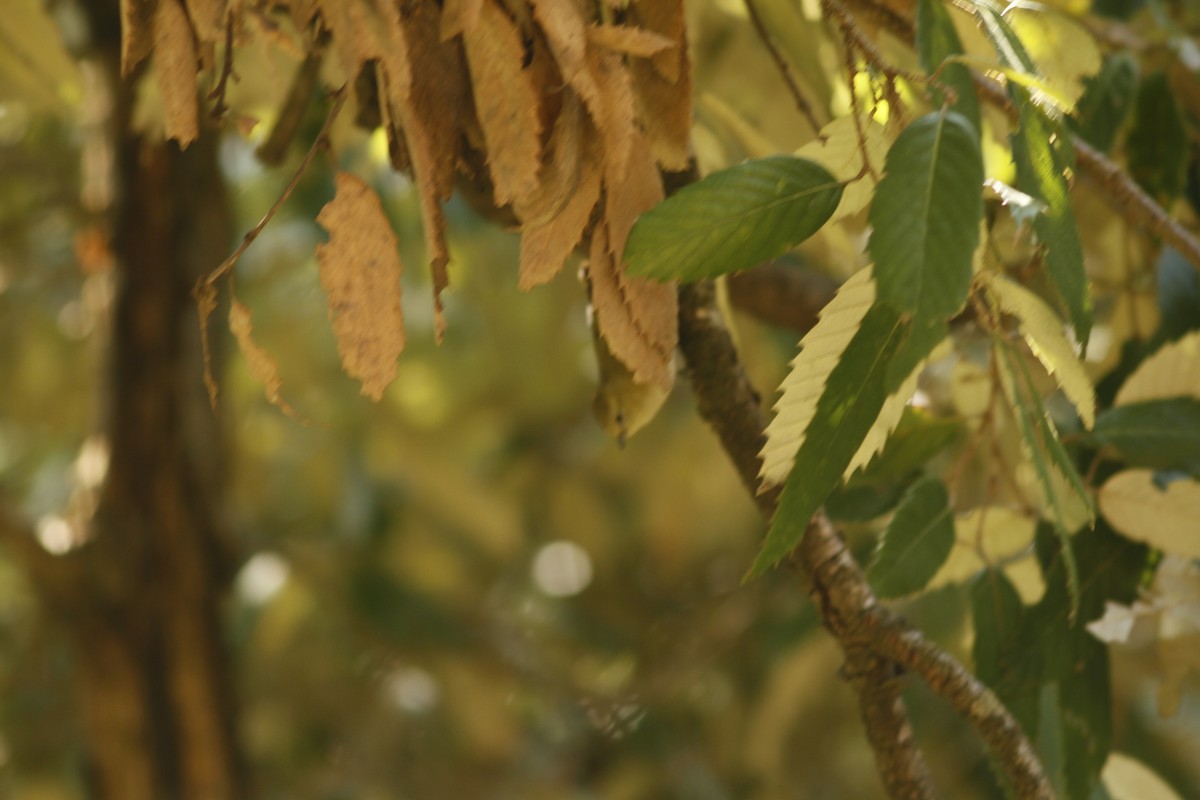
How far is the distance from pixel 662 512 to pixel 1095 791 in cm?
79

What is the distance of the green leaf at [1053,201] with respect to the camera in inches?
13.4

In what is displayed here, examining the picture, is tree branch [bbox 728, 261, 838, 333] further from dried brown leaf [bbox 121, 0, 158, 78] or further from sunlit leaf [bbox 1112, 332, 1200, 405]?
dried brown leaf [bbox 121, 0, 158, 78]

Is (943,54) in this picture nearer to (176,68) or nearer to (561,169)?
(561,169)

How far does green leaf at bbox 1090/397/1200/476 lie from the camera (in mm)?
512

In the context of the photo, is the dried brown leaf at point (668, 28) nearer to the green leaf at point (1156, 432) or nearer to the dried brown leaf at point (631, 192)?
the dried brown leaf at point (631, 192)

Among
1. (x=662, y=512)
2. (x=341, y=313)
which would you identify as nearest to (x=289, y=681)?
(x=662, y=512)

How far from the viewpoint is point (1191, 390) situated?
0.53 m

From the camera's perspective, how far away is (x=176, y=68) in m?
0.39

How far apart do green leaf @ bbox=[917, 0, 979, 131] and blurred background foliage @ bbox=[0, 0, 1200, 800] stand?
665 millimetres

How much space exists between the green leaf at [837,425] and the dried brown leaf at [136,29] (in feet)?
0.76

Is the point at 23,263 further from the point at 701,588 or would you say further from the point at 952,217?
the point at 952,217

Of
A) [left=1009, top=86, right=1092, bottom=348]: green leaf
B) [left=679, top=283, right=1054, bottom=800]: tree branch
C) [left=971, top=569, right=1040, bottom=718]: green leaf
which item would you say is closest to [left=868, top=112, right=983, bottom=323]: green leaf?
[left=1009, top=86, right=1092, bottom=348]: green leaf

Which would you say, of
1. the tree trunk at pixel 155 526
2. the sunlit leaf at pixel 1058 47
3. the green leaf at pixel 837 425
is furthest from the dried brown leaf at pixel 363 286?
the tree trunk at pixel 155 526

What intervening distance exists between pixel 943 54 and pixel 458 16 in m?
0.14
